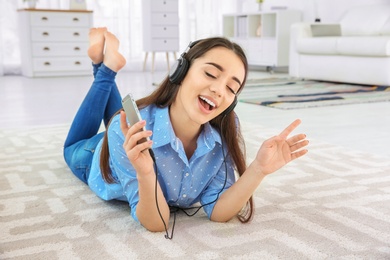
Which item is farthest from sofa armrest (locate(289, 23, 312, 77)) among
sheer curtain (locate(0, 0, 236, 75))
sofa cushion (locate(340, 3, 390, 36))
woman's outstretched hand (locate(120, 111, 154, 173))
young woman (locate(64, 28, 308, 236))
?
woman's outstretched hand (locate(120, 111, 154, 173))

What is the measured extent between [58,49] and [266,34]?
7.91 feet

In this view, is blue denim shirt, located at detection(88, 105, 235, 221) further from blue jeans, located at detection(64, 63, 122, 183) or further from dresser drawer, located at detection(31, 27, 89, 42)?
dresser drawer, located at detection(31, 27, 89, 42)

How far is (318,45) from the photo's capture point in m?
4.75

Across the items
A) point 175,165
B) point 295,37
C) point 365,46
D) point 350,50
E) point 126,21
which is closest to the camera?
point 175,165

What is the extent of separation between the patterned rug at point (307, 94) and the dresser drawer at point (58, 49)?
83.4 inches

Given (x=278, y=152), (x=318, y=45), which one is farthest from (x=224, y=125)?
(x=318, y=45)

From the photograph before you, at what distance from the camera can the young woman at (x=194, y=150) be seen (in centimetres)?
112

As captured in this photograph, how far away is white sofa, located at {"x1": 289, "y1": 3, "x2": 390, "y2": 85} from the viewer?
4.18m

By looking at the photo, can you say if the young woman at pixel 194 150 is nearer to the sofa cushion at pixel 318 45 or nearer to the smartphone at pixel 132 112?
the smartphone at pixel 132 112

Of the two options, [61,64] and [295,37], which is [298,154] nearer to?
[295,37]

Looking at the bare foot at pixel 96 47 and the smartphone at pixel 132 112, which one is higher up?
the bare foot at pixel 96 47

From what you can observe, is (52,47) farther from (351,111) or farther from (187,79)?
(187,79)

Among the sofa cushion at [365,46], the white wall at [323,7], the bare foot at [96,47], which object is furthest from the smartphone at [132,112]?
the white wall at [323,7]

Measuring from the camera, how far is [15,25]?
18.8 ft
